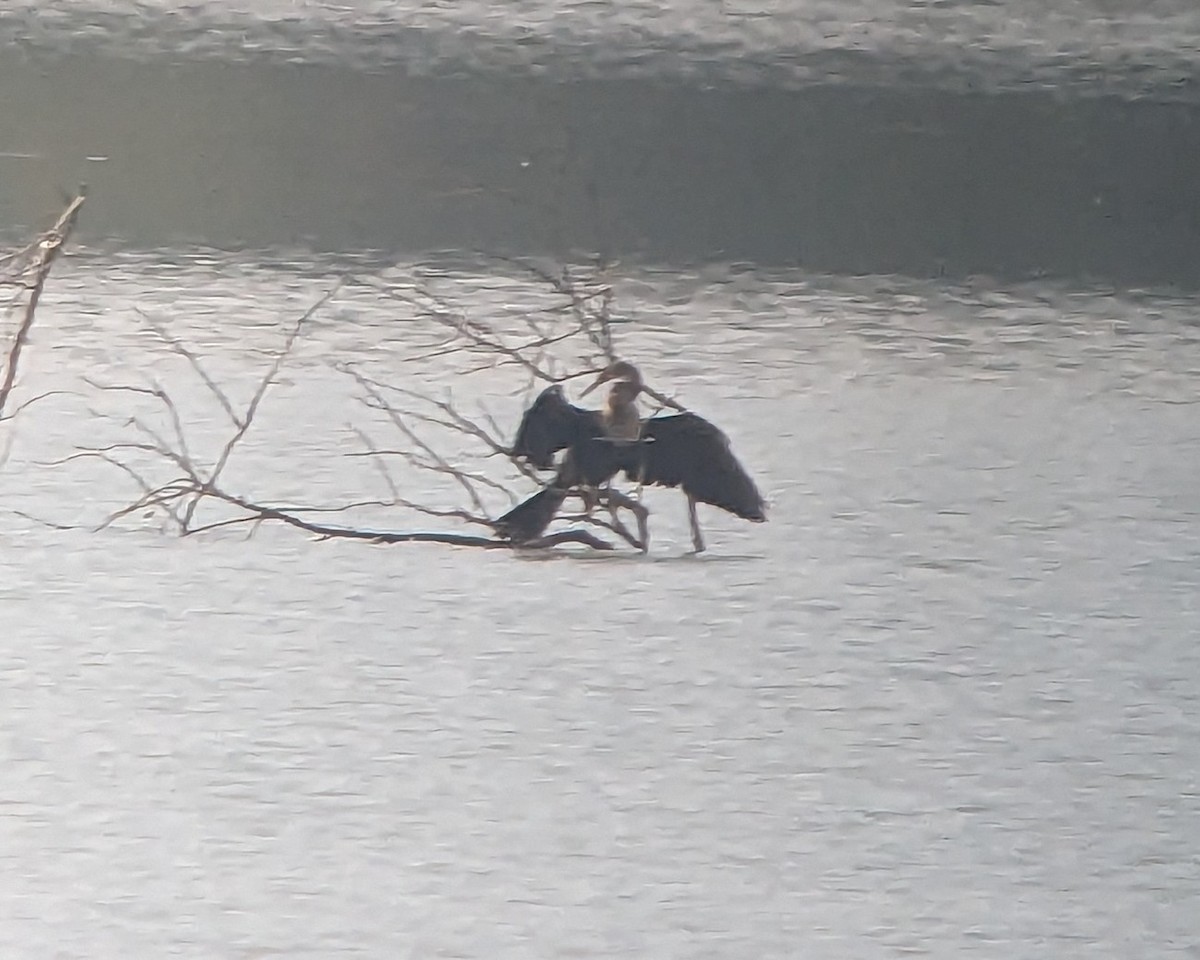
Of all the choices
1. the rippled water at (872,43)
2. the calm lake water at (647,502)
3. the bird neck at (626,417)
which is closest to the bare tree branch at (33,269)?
the calm lake water at (647,502)

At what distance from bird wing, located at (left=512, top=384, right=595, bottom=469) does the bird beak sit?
0.01 metres

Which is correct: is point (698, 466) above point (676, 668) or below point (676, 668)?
above

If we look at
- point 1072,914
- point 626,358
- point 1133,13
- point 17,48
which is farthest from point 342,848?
point 1133,13

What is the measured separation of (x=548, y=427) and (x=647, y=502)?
0.10 meters

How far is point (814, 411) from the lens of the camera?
1034mm

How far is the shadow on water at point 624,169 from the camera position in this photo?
1.04m

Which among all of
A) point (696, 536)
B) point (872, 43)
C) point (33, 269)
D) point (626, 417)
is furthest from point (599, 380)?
point (33, 269)

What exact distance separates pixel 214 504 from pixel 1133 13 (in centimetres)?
81

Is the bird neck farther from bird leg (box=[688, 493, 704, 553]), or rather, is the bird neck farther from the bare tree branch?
the bare tree branch

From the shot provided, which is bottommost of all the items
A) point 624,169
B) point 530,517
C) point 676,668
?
point 676,668

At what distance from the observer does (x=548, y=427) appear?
40.5 inches

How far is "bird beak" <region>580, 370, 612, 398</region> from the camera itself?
1.03 meters

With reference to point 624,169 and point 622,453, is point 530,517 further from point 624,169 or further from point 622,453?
point 624,169

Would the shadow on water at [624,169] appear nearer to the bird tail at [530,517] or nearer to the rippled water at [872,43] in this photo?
the rippled water at [872,43]
